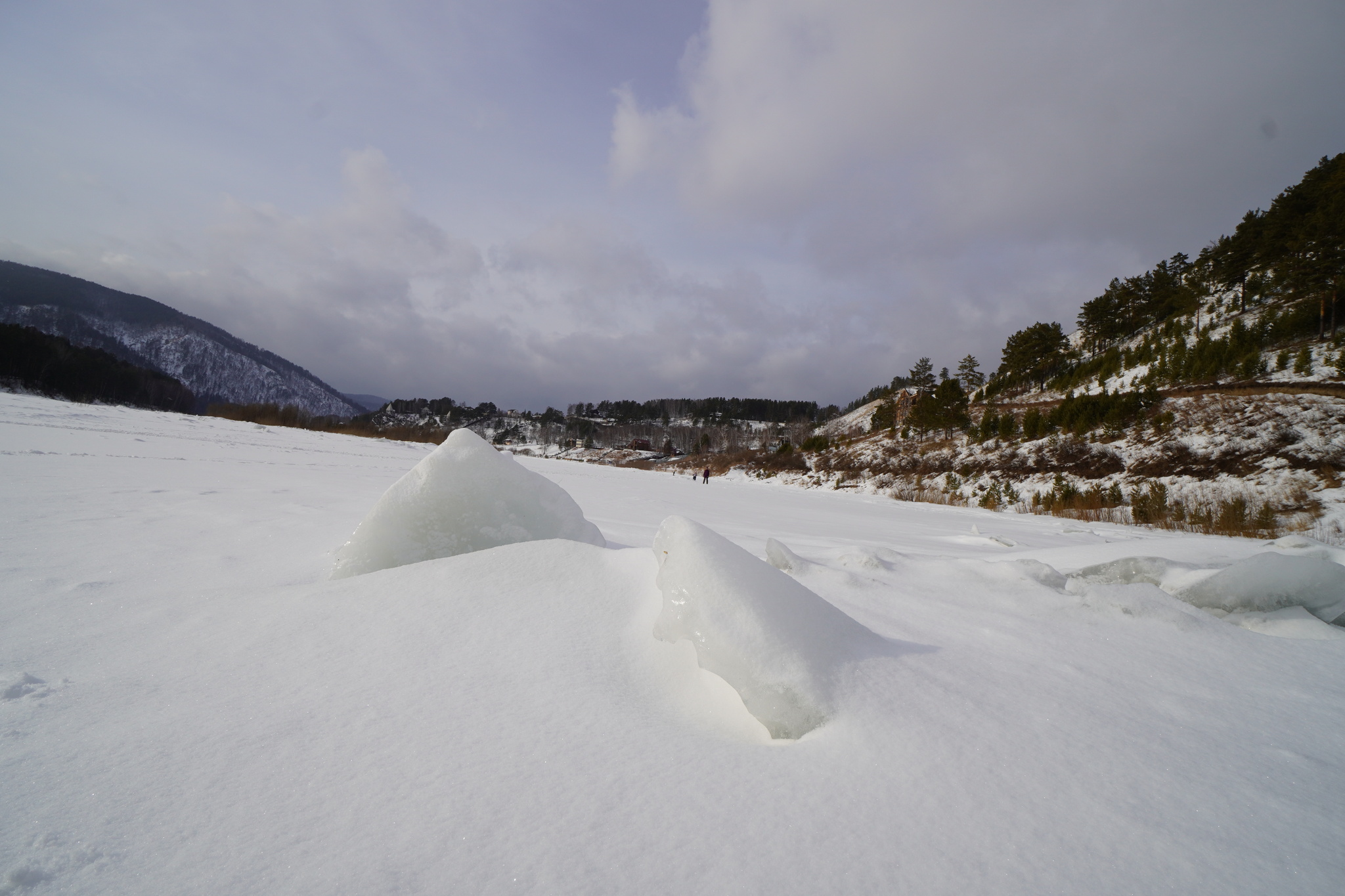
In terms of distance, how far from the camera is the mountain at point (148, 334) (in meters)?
111

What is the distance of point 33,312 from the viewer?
4318 inches

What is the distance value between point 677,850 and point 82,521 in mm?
5355

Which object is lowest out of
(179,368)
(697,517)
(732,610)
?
(697,517)

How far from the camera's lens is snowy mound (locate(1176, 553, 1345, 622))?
2.77m

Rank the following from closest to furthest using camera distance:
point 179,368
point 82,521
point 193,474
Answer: point 82,521, point 193,474, point 179,368

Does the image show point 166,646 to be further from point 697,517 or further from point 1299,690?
point 697,517

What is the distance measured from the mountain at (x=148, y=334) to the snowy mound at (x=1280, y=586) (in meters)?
137

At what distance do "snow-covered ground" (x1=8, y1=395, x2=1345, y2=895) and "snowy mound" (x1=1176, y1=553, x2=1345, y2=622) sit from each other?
0.11 metres

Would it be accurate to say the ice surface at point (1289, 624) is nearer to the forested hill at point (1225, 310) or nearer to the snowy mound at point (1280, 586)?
the snowy mound at point (1280, 586)

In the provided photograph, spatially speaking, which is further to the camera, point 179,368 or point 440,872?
point 179,368

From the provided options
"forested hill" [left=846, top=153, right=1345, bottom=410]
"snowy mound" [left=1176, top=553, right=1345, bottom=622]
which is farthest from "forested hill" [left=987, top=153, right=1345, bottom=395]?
"snowy mound" [left=1176, top=553, right=1345, bottom=622]

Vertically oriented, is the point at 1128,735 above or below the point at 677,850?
above

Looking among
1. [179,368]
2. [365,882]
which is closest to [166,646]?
[365,882]

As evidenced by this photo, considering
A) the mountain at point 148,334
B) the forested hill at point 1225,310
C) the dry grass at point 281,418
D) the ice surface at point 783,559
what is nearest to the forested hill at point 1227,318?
the forested hill at point 1225,310
